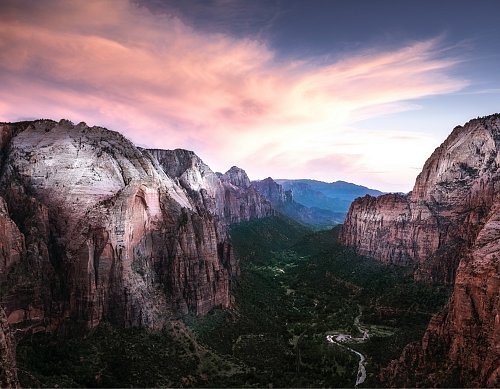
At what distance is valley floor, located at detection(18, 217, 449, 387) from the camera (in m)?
59.6

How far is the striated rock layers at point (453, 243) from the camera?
46.0 m

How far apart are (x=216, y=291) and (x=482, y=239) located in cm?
5128

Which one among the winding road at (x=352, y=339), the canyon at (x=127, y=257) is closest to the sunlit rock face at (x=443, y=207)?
the canyon at (x=127, y=257)

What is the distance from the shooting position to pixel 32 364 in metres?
55.5

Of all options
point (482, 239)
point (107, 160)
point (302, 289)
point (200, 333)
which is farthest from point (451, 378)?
point (302, 289)

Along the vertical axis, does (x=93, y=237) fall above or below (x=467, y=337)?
above

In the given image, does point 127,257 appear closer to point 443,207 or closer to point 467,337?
point 467,337

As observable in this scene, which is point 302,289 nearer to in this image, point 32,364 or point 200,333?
point 200,333

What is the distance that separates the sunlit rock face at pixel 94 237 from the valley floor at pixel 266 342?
4.24 meters

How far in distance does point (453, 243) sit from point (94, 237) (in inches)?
3432

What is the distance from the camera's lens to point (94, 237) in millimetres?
69562

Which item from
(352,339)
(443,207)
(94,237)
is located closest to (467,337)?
(352,339)

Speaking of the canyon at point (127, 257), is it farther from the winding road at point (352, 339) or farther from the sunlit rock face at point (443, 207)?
the winding road at point (352, 339)

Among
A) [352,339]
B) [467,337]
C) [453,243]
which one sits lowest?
[352,339]
